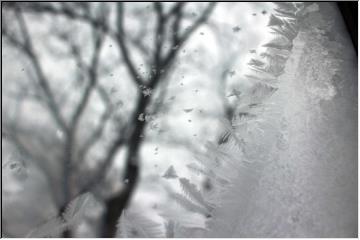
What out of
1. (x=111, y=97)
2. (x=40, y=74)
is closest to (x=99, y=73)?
(x=111, y=97)

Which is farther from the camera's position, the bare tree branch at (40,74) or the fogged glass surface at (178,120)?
the bare tree branch at (40,74)

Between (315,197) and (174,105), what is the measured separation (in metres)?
0.45

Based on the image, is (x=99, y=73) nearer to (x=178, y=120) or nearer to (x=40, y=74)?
(x=40, y=74)

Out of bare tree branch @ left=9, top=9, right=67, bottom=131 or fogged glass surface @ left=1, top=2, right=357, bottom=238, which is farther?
bare tree branch @ left=9, top=9, right=67, bottom=131

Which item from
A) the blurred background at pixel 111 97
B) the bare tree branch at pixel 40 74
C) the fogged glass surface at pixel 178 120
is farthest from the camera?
the bare tree branch at pixel 40 74

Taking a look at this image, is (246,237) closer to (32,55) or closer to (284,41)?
(284,41)

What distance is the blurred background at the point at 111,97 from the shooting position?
0.80 meters

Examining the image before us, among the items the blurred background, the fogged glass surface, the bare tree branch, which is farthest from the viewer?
the bare tree branch

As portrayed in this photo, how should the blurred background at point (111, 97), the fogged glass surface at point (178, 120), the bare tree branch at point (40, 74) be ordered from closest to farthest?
1. the fogged glass surface at point (178, 120)
2. the blurred background at point (111, 97)
3. the bare tree branch at point (40, 74)

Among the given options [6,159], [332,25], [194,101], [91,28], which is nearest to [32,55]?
[91,28]

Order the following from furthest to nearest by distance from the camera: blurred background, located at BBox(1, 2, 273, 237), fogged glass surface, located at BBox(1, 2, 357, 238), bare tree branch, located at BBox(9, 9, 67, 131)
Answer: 1. bare tree branch, located at BBox(9, 9, 67, 131)
2. blurred background, located at BBox(1, 2, 273, 237)
3. fogged glass surface, located at BBox(1, 2, 357, 238)

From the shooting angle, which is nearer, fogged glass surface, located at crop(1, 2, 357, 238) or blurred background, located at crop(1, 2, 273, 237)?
fogged glass surface, located at crop(1, 2, 357, 238)

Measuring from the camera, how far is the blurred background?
2.62 feet

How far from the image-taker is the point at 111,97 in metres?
0.90
